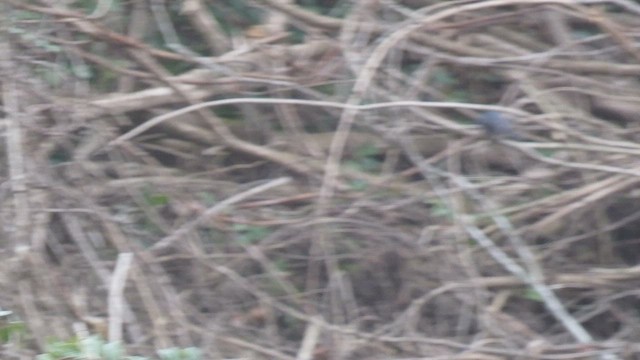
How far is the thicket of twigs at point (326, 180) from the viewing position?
3.68 meters

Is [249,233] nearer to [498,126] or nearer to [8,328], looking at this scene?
[498,126]

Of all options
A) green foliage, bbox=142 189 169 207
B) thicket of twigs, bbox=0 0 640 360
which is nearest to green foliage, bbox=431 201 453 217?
thicket of twigs, bbox=0 0 640 360

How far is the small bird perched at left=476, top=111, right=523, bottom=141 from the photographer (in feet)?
12.9

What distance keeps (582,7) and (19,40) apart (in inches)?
67.3

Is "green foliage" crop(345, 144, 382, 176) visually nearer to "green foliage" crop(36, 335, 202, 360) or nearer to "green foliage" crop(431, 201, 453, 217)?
"green foliage" crop(431, 201, 453, 217)

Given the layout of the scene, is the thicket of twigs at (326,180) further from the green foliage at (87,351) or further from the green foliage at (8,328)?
the green foliage at (87,351)

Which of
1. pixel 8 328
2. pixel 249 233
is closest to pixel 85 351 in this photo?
pixel 8 328

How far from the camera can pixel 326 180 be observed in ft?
12.8

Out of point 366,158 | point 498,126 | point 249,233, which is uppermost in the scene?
point 498,126

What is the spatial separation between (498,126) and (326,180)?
0.53 m

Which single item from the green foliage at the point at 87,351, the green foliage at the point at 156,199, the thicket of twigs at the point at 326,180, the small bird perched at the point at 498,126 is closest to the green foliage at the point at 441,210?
the thicket of twigs at the point at 326,180

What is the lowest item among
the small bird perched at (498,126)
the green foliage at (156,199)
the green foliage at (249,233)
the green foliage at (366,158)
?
the green foliage at (249,233)

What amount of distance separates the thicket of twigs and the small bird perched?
0.04m

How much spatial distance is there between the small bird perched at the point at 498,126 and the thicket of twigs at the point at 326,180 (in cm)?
4
